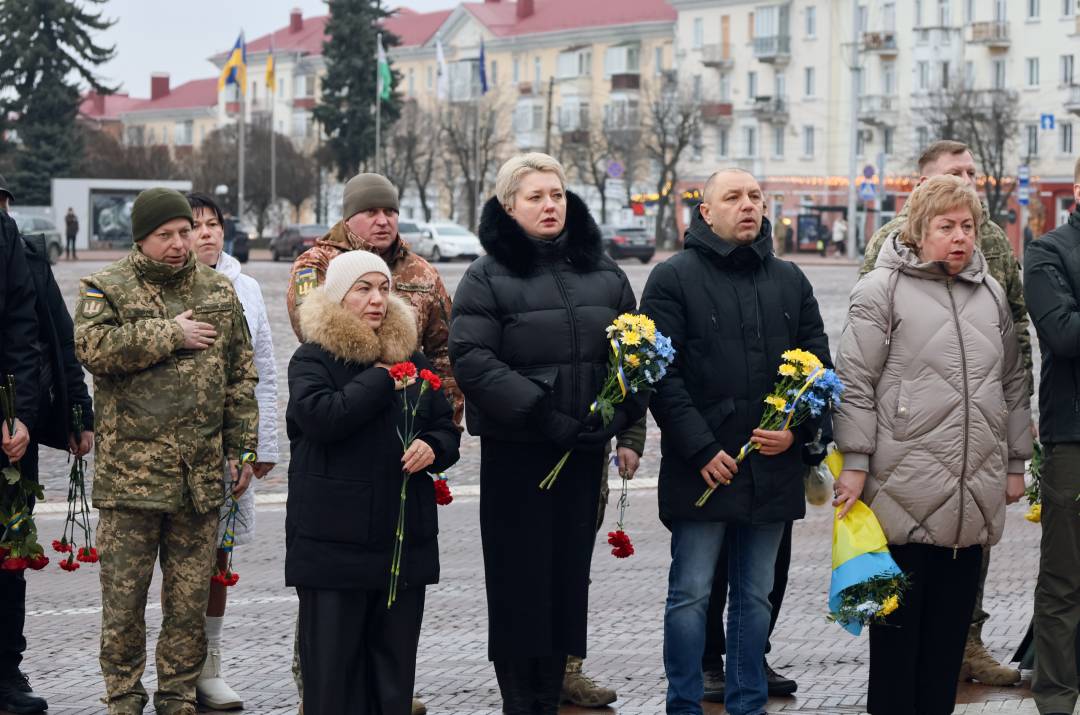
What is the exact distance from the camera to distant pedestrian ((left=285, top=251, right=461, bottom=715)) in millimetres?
5941

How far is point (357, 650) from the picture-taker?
6.05 m

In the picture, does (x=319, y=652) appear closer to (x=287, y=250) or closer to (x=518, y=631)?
(x=518, y=631)

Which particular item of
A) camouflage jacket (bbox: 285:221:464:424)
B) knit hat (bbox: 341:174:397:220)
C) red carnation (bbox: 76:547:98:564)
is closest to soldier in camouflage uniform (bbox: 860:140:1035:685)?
camouflage jacket (bbox: 285:221:464:424)

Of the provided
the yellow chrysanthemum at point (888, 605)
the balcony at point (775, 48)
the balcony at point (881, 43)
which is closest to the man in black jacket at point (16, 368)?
the yellow chrysanthemum at point (888, 605)

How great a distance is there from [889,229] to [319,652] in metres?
2.96

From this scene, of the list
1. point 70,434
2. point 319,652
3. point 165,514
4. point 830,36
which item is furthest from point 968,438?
point 830,36

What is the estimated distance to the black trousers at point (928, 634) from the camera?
6.41m

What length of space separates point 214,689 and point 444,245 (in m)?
58.8

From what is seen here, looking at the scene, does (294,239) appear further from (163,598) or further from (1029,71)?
(163,598)

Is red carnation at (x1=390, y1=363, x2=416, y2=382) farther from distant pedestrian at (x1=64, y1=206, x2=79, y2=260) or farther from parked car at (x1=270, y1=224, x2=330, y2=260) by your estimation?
distant pedestrian at (x1=64, y1=206, x2=79, y2=260)

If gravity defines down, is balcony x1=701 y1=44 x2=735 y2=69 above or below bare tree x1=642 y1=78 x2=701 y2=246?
above

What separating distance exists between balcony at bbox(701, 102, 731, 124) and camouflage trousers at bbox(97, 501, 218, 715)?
8918cm

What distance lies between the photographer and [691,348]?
6469mm

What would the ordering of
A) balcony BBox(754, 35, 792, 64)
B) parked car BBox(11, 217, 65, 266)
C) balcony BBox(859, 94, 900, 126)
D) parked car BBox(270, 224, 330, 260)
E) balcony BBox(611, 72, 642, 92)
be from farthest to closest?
1. balcony BBox(611, 72, 642, 92)
2. balcony BBox(754, 35, 792, 64)
3. balcony BBox(859, 94, 900, 126)
4. parked car BBox(270, 224, 330, 260)
5. parked car BBox(11, 217, 65, 266)
